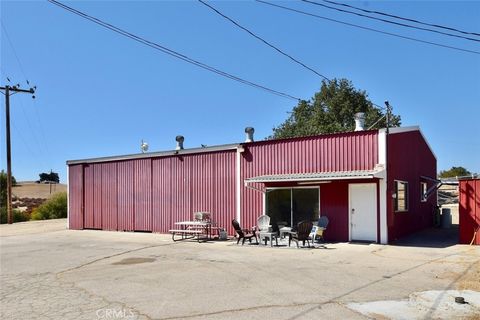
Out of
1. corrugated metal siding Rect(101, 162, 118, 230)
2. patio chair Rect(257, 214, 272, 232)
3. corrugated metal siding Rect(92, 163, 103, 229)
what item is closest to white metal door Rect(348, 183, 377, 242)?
patio chair Rect(257, 214, 272, 232)

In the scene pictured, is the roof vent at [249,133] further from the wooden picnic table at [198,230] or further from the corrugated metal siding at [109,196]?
the corrugated metal siding at [109,196]

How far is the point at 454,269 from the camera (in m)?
10.8

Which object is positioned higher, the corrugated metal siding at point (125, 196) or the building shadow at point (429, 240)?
the corrugated metal siding at point (125, 196)

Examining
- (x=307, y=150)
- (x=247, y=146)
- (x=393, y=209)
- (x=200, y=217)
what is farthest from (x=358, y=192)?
(x=200, y=217)

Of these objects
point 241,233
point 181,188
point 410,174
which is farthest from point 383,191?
point 181,188

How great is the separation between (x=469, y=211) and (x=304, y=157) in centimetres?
606

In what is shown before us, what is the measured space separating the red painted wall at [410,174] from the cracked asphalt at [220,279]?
71.4 inches

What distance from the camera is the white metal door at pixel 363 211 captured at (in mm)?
16469

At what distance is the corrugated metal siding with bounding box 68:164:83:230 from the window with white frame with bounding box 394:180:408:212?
56.5 ft

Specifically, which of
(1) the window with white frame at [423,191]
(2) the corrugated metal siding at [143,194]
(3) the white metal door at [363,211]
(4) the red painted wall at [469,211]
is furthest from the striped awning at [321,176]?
(1) the window with white frame at [423,191]

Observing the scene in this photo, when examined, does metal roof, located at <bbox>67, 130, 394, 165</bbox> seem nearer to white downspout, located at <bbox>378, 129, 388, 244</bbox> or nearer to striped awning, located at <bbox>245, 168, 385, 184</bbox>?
white downspout, located at <bbox>378, 129, 388, 244</bbox>

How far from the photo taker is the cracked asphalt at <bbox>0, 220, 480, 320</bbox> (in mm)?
7230

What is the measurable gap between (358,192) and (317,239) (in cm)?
226

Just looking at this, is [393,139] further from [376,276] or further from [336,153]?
[376,276]
